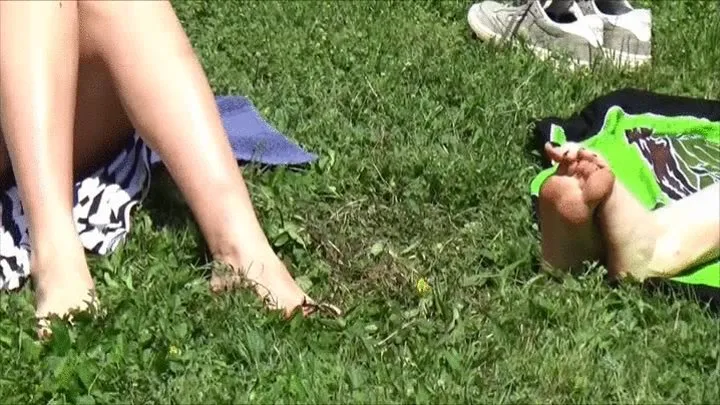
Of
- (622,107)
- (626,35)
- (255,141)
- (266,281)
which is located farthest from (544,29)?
(266,281)

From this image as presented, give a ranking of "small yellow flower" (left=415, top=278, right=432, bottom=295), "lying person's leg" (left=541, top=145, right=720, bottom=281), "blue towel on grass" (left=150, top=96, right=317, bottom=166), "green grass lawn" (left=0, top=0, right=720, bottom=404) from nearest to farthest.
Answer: "green grass lawn" (left=0, top=0, right=720, bottom=404)
"lying person's leg" (left=541, top=145, right=720, bottom=281)
"small yellow flower" (left=415, top=278, right=432, bottom=295)
"blue towel on grass" (left=150, top=96, right=317, bottom=166)

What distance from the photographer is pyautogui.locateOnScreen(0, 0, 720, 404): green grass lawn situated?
2404 mm

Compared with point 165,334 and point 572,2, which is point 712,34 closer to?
point 572,2

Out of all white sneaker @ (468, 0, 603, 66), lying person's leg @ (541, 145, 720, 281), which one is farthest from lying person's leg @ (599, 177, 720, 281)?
white sneaker @ (468, 0, 603, 66)

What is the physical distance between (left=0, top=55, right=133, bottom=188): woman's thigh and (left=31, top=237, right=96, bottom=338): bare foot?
0.46 m

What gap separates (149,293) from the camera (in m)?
2.71

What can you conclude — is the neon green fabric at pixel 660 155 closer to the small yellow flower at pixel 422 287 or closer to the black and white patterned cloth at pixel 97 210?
the small yellow flower at pixel 422 287

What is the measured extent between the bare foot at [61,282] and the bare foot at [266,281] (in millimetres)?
282

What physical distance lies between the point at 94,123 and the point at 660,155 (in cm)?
142

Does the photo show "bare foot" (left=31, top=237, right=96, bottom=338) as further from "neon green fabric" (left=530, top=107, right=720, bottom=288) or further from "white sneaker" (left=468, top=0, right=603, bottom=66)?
"white sneaker" (left=468, top=0, right=603, bottom=66)

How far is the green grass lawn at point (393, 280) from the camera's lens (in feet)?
7.89

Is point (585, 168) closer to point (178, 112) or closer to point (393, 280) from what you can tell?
point (393, 280)

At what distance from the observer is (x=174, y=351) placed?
248cm

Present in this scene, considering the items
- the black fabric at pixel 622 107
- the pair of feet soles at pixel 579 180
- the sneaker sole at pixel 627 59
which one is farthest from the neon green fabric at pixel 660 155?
the sneaker sole at pixel 627 59
